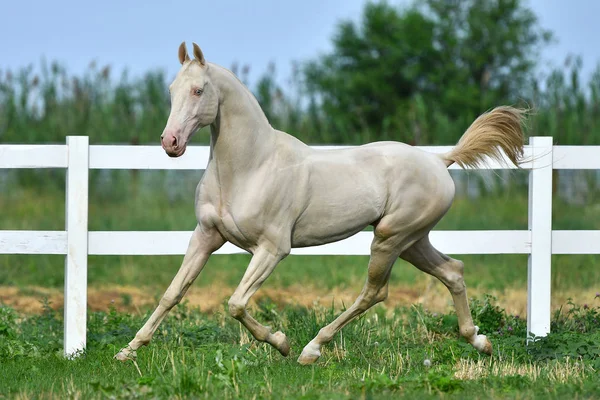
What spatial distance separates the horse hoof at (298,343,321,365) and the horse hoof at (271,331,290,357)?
160 millimetres

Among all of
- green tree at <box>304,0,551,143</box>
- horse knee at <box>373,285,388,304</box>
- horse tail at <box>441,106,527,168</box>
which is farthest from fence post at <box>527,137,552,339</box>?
A: green tree at <box>304,0,551,143</box>

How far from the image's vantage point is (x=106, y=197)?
13070 millimetres

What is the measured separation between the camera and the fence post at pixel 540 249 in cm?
698

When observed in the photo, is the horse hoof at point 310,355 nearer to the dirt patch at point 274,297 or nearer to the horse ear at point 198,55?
the horse ear at point 198,55

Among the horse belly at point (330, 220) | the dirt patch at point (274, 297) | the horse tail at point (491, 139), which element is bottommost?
the dirt patch at point (274, 297)

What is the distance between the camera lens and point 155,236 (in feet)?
21.7

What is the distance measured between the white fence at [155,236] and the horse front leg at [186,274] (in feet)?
3.44

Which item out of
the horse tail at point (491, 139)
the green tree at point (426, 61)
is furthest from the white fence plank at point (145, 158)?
the green tree at point (426, 61)

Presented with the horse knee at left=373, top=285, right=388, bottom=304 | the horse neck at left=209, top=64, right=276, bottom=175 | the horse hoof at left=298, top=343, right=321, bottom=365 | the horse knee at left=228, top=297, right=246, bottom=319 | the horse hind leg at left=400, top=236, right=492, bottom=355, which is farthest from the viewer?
the horse hind leg at left=400, top=236, right=492, bottom=355

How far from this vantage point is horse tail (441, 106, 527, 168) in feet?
20.2

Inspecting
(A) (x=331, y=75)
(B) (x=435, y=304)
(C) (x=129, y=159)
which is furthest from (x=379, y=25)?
(C) (x=129, y=159)

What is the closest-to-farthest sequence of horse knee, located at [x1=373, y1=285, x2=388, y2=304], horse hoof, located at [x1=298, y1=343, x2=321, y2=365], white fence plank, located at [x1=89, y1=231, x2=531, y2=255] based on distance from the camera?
horse hoof, located at [x1=298, y1=343, x2=321, y2=365] < horse knee, located at [x1=373, y1=285, x2=388, y2=304] < white fence plank, located at [x1=89, y1=231, x2=531, y2=255]

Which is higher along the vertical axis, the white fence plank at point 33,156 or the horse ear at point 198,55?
the horse ear at point 198,55

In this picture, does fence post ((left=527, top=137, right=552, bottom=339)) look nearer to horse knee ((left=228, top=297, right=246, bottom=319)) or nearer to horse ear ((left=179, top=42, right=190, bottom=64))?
horse knee ((left=228, top=297, right=246, bottom=319))
